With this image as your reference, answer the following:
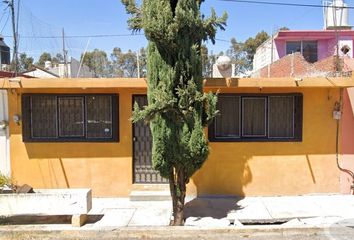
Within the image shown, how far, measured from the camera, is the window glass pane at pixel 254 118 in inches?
341

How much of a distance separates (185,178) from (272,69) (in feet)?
32.3

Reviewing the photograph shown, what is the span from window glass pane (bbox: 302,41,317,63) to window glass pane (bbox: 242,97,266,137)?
41.6 ft

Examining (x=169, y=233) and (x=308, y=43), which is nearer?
(x=169, y=233)

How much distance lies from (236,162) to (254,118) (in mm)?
1168

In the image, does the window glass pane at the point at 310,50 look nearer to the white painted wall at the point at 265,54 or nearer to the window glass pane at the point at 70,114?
the white painted wall at the point at 265,54

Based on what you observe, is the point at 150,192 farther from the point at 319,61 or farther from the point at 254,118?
the point at 319,61

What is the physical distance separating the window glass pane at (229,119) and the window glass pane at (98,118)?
2.66m

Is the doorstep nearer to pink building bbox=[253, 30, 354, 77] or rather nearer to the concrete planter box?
the concrete planter box

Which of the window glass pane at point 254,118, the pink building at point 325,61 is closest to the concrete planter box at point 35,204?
the window glass pane at point 254,118

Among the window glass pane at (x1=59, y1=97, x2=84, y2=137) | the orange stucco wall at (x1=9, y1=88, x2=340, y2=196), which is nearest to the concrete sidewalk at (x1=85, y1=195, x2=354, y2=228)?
the orange stucco wall at (x1=9, y1=88, x2=340, y2=196)

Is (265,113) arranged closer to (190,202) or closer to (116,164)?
(190,202)

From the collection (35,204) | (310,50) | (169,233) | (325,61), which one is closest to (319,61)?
(325,61)

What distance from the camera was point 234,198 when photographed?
8484 millimetres

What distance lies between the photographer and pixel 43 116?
860 cm
